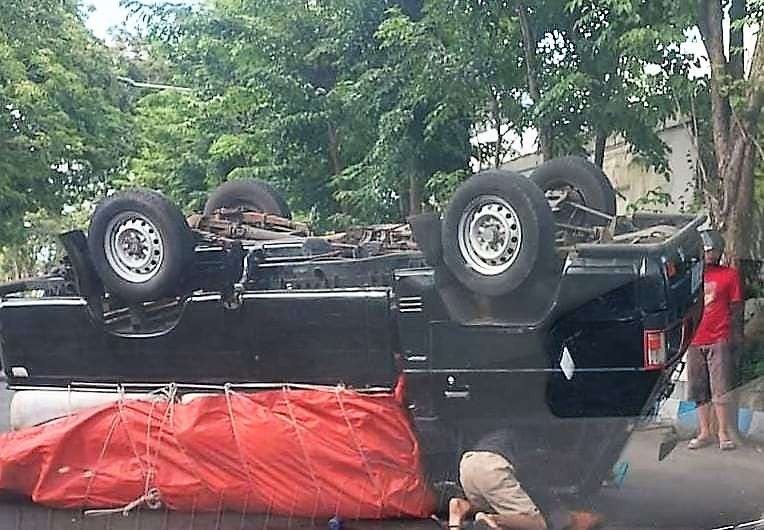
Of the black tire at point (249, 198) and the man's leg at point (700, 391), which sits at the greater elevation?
the black tire at point (249, 198)

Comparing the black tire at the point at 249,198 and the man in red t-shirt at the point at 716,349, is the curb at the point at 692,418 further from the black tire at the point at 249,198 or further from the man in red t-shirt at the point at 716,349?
the black tire at the point at 249,198

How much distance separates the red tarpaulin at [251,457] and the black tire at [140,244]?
1.66ft

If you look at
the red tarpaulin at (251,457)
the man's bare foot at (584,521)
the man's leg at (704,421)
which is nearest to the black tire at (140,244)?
the red tarpaulin at (251,457)

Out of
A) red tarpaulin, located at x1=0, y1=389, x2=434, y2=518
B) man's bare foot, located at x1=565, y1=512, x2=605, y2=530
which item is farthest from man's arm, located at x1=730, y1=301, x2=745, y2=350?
red tarpaulin, located at x1=0, y1=389, x2=434, y2=518

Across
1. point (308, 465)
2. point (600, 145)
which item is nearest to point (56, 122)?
point (308, 465)

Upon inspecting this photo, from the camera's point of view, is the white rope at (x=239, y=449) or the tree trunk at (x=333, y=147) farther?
the tree trunk at (x=333, y=147)

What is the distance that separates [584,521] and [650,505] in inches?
13.5

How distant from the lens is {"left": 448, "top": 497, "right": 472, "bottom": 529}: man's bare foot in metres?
4.02

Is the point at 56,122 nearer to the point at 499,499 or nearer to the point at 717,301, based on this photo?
the point at 499,499

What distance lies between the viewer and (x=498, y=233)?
388 cm

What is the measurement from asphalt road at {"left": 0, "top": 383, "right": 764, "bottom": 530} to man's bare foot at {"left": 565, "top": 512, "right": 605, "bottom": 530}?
35mm

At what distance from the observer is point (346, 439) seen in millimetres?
4180

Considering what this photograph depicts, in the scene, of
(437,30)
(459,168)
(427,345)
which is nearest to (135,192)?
(427,345)

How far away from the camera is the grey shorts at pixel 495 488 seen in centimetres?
400
